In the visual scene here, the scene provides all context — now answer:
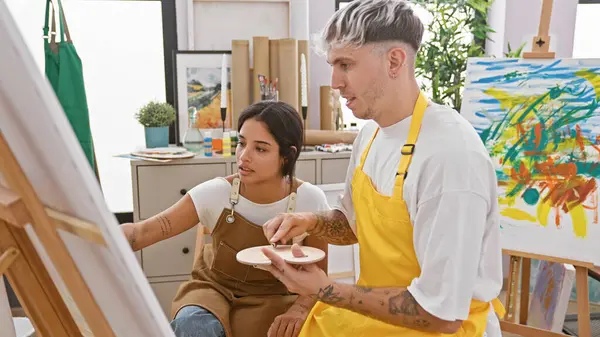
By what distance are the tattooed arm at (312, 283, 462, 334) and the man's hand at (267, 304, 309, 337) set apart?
36 cm

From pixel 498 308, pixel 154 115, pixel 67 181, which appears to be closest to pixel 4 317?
pixel 67 181

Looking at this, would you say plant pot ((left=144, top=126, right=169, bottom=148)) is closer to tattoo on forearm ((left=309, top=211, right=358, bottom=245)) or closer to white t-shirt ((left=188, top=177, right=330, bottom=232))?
white t-shirt ((left=188, top=177, right=330, bottom=232))

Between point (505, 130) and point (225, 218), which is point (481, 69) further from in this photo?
point (225, 218)

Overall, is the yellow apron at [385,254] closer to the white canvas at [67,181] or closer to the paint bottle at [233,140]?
the white canvas at [67,181]

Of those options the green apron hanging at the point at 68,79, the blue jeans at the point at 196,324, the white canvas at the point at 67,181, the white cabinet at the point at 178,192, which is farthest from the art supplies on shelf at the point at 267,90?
the white canvas at the point at 67,181

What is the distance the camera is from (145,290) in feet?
2.02

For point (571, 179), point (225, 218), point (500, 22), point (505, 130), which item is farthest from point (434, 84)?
point (225, 218)

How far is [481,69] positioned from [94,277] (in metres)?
1.91

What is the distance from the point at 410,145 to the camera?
3.96ft

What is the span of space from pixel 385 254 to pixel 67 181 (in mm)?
803

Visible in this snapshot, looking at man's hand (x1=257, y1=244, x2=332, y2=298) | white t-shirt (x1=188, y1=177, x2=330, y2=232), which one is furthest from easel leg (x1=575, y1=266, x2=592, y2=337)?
man's hand (x1=257, y1=244, x2=332, y2=298)

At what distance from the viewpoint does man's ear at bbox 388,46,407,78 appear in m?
1.19

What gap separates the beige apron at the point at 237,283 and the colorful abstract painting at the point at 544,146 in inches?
36.6

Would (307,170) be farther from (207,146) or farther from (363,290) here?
(363,290)
